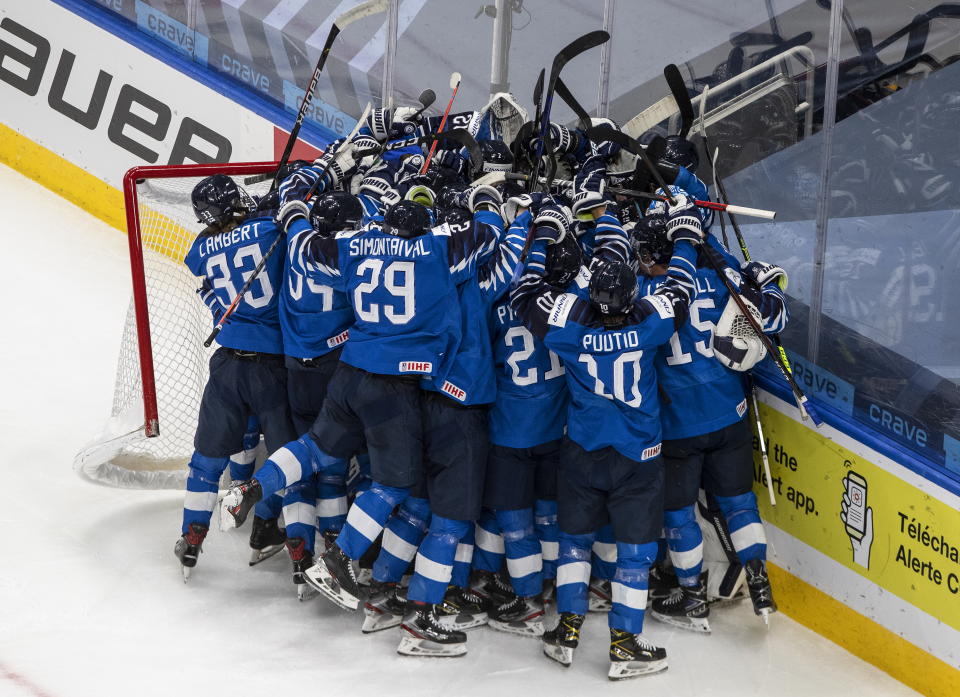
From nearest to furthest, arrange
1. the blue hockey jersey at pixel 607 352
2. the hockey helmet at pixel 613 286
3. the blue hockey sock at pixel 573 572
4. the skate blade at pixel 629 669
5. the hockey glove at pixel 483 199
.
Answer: the hockey helmet at pixel 613 286 < the blue hockey jersey at pixel 607 352 < the skate blade at pixel 629 669 < the blue hockey sock at pixel 573 572 < the hockey glove at pixel 483 199

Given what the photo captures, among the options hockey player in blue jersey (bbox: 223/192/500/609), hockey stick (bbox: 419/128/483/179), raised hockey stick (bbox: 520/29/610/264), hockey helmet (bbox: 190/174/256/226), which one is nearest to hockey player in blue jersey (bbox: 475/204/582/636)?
hockey player in blue jersey (bbox: 223/192/500/609)

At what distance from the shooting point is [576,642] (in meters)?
4.03

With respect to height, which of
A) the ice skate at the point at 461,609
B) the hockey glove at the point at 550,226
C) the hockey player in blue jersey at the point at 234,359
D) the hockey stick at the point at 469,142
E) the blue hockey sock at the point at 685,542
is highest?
the hockey stick at the point at 469,142

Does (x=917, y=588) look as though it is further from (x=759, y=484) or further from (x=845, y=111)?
(x=845, y=111)

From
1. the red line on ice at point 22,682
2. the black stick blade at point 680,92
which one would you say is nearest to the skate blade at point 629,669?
the red line on ice at point 22,682

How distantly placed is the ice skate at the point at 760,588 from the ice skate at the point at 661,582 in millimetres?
278

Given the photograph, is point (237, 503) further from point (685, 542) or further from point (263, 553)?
point (685, 542)

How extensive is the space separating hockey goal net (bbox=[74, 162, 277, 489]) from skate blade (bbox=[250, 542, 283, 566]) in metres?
0.52

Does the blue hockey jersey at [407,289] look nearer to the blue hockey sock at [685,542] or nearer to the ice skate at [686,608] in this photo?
the blue hockey sock at [685,542]

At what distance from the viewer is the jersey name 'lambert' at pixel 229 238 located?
4430 mm

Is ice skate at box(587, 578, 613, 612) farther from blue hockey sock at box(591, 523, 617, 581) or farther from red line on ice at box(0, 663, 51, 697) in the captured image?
red line on ice at box(0, 663, 51, 697)

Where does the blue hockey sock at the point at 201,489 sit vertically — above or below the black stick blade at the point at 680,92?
below

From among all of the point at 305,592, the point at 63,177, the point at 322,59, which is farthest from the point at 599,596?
the point at 63,177

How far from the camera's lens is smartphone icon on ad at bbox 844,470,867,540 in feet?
13.4
